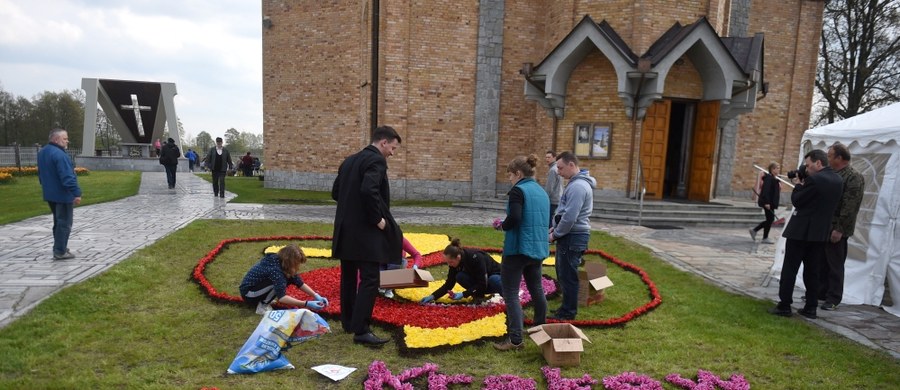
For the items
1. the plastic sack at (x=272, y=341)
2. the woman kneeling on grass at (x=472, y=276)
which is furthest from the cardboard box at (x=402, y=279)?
the plastic sack at (x=272, y=341)

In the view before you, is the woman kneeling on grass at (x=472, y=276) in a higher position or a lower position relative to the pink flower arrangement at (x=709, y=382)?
higher

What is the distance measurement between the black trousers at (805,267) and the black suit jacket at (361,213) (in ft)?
17.0

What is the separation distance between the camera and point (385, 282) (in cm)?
529

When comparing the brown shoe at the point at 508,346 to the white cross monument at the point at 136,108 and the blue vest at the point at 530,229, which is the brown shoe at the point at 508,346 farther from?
the white cross monument at the point at 136,108

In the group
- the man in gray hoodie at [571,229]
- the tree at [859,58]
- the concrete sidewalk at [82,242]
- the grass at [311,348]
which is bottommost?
the grass at [311,348]

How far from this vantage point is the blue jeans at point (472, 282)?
21.0 feet

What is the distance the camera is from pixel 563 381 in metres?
4.14

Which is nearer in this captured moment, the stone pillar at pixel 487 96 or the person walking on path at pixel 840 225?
the person walking on path at pixel 840 225

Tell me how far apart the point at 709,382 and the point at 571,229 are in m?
2.02

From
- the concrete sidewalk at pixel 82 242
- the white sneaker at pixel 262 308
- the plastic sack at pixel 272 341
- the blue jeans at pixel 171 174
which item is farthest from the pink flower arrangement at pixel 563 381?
the blue jeans at pixel 171 174

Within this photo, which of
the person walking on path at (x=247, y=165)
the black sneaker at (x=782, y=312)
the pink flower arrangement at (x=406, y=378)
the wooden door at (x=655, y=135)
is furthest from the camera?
the person walking on path at (x=247, y=165)

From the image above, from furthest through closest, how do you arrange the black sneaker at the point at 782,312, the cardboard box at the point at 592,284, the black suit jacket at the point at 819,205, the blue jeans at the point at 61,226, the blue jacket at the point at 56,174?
the blue jeans at the point at 61,226, the blue jacket at the point at 56,174, the cardboard box at the point at 592,284, the black sneaker at the point at 782,312, the black suit jacket at the point at 819,205

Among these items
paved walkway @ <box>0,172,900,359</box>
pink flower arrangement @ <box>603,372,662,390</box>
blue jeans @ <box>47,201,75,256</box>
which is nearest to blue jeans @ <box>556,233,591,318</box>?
pink flower arrangement @ <box>603,372,662,390</box>

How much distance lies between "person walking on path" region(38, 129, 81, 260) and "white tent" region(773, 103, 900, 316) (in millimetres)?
11674
